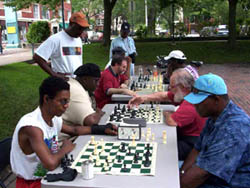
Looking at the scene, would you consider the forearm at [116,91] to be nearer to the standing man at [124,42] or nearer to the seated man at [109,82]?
the seated man at [109,82]

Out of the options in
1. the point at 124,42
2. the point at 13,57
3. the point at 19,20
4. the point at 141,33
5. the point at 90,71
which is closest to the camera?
the point at 90,71

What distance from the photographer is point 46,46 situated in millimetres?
4387

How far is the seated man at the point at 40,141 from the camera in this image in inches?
91.2

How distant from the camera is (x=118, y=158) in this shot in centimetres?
244

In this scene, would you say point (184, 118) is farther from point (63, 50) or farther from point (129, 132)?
point (63, 50)

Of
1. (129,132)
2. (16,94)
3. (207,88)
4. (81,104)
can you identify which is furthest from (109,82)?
(16,94)

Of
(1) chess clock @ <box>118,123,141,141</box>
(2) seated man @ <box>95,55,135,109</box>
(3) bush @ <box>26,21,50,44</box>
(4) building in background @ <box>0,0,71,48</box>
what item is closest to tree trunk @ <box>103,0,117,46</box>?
(3) bush @ <box>26,21,50,44</box>

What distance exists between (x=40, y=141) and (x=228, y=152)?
4.43 feet

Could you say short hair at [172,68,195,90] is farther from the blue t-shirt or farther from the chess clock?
the blue t-shirt

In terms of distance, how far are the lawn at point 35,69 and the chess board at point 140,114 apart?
2.63 metres

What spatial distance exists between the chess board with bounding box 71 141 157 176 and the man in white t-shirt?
1.89 meters

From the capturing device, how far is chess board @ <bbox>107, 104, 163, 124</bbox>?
3507mm

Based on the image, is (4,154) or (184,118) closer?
(4,154)

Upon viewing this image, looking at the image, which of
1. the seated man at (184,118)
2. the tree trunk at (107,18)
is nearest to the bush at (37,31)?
the tree trunk at (107,18)
